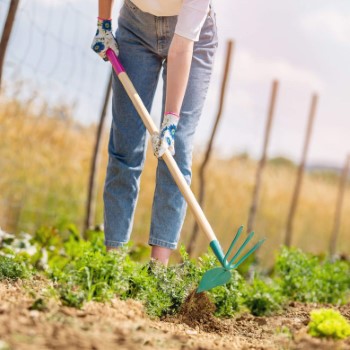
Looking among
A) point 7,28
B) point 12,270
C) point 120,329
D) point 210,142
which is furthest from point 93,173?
point 120,329

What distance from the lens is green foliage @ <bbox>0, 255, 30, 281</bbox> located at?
3.06 meters

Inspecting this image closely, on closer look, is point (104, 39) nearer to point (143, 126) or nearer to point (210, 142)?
point (143, 126)

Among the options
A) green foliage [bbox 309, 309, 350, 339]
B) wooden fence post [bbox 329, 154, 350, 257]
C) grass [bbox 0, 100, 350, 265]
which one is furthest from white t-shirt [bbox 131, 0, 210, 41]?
wooden fence post [bbox 329, 154, 350, 257]

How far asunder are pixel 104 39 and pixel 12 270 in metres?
1.11

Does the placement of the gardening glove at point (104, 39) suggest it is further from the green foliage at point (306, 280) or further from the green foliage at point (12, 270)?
the green foliage at point (306, 280)

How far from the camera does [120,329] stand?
2.15m

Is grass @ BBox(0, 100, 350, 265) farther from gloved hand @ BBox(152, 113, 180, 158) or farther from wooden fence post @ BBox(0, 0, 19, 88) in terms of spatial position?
gloved hand @ BBox(152, 113, 180, 158)

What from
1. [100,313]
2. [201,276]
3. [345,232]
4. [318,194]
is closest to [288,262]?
[201,276]

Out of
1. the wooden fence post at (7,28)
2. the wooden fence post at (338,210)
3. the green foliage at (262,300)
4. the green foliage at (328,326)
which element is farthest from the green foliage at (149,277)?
the wooden fence post at (338,210)

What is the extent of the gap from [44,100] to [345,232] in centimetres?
620

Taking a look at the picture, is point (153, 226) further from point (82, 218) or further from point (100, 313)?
point (82, 218)

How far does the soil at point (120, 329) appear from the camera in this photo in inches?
77.8

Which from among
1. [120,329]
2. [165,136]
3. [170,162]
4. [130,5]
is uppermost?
[130,5]

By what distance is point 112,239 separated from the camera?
10.8 feet
